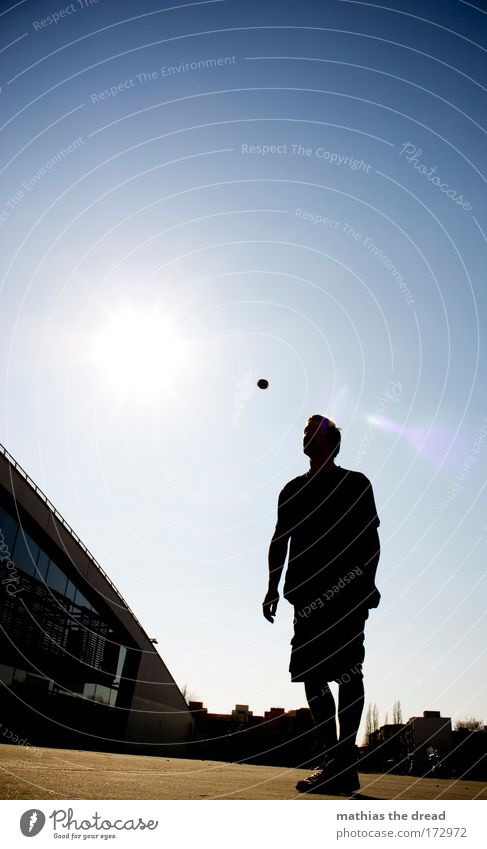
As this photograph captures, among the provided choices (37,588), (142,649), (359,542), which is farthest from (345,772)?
(142,649)

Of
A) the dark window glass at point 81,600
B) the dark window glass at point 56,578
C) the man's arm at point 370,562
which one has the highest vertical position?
the dark window glass at point 56,578

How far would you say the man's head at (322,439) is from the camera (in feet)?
13.8

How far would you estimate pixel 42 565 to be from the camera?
22.2 meters

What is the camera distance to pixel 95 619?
2739cm

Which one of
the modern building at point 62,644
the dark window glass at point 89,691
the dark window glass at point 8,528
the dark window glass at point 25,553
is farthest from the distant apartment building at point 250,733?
the dark window glass at point 8,528

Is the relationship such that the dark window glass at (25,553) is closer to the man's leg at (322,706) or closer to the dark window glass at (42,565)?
the dark window glass at (42,565)

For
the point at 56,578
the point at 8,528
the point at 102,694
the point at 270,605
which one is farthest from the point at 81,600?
the point at 270,605

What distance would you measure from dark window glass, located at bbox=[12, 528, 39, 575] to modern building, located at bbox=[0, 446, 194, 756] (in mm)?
45

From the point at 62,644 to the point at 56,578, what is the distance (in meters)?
3.21

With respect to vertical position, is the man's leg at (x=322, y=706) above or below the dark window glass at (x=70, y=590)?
below

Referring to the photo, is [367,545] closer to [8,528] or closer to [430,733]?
[8,528]

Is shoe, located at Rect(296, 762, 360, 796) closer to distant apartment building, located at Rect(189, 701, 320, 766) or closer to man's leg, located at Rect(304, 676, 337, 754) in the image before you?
man's leg, located at Rect(304, 676, 337, 754)

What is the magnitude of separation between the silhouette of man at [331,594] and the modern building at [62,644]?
17.3 metres

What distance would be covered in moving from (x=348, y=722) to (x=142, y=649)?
33245 millimetres
